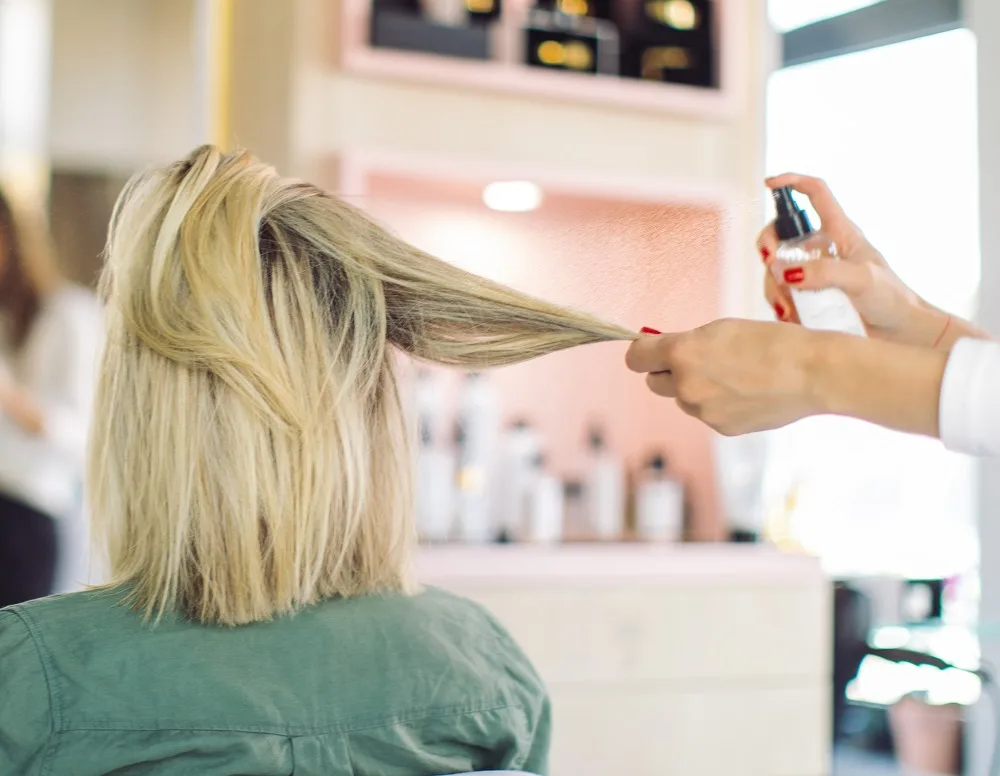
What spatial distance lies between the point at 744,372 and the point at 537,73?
1269 millimetres

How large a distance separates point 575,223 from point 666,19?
1.28 meters

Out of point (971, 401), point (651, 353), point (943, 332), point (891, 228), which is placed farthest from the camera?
point (891, 228)

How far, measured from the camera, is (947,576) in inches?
76.4

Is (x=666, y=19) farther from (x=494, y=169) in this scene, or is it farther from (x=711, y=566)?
(x=711, y=566)

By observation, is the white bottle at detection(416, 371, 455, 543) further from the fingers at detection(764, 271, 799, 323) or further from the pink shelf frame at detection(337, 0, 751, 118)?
the fingers at detection(764, 271, 799, 323)

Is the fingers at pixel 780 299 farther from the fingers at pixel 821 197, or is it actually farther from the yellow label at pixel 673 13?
the yellow label at pixel 673 13

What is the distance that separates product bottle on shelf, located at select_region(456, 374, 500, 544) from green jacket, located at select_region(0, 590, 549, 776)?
106 centimetres

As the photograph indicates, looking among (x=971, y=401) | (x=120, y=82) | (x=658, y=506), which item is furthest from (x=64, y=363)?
(x=971, y=401)

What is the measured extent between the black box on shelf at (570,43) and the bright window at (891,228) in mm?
374

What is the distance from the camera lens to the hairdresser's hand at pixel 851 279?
90 centimetres

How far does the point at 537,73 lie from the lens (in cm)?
194

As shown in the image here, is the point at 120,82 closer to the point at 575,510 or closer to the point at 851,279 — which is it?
the point at 575,510

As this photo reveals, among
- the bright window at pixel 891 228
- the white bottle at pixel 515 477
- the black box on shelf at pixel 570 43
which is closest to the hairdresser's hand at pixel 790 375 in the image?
the bright window at pixel 891 228

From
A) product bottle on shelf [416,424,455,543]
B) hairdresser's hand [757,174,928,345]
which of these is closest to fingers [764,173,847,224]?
hairdresser's hand [757,174,928,345]
